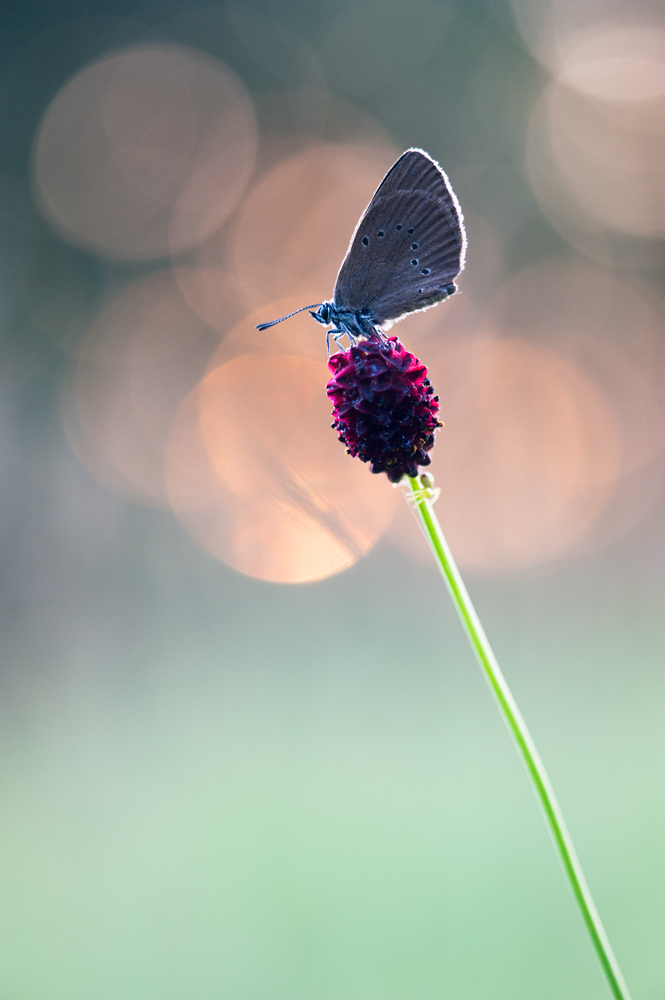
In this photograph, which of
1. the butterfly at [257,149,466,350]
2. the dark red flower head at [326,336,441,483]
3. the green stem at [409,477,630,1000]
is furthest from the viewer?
the butterfly at [257,149,466,350]

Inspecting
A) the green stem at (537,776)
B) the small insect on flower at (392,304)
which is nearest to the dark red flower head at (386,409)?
the small insect on flower at (392,304)

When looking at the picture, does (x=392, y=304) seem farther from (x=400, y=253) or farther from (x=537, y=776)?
(x=537, y=776)

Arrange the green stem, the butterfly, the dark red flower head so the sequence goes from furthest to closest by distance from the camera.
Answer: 1. the butterfly
2. the dark red flower head
3. the green stem

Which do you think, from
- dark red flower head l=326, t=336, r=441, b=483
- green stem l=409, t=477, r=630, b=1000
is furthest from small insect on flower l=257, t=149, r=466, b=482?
green stem l=409, t=477, r=630, b=1000

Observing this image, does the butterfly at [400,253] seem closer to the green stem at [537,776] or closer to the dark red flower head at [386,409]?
the dark red flower head at [386,409]

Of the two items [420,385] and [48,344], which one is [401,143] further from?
[420,385]

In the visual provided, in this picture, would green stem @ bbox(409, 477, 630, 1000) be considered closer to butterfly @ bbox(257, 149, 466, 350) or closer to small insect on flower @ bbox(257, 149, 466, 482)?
small insect on flower @ bbox(257, 149, 466, 482)

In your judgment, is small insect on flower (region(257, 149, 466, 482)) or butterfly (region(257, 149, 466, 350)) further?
butterfly (region(257, 149, 466, 350))

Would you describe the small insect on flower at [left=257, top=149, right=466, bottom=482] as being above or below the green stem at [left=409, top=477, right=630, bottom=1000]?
above

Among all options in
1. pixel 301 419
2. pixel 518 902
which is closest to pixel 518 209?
pixel 301 419
